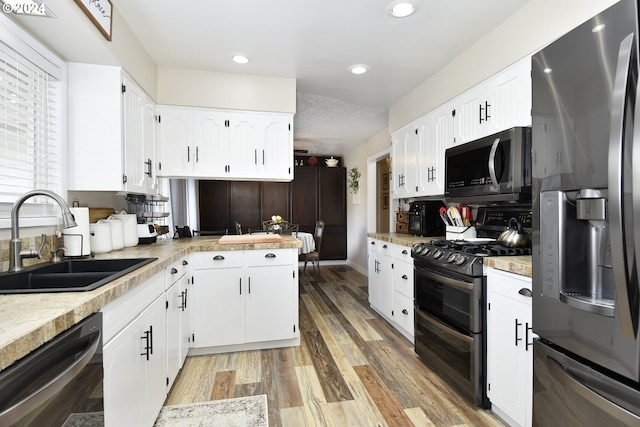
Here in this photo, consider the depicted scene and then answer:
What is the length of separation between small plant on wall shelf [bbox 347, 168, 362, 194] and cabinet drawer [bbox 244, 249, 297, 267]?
3.82 meters

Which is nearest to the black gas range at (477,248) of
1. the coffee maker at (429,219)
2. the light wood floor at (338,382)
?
the coffee maker at (429,219)

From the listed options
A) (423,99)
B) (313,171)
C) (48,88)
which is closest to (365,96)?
(423,99)

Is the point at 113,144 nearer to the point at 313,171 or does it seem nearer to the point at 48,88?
the point at 48,88

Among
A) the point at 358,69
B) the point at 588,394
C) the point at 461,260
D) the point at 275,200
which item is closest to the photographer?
the point at 588,394

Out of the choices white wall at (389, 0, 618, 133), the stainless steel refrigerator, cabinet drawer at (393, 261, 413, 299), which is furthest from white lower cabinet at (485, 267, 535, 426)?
white wall at (389, 0, 618, 133)

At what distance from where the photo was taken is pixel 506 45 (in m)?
2.23

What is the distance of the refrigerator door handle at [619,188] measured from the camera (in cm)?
95

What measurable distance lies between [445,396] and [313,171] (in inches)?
214

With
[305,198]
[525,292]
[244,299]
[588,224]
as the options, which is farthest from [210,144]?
[305,198]

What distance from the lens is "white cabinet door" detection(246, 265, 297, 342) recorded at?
2.73 metres

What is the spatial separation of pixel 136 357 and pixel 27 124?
1.43 metres

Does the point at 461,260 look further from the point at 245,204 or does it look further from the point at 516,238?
the point at 245,204

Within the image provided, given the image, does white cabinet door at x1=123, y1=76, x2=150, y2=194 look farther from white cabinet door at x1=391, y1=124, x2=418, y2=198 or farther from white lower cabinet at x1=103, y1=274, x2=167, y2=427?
white cabinet door at x1=391, y1=124, x2=418, y2=198

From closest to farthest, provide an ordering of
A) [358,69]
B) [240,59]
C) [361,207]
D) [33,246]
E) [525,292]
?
1. [525,292]
2. [33,246]
3. [240,59]
4. [358,69]
5. [361,207]
